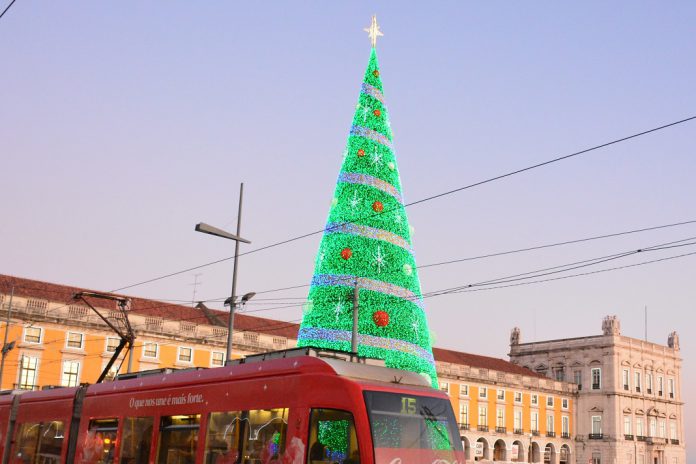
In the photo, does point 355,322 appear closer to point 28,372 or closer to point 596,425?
point 28,372

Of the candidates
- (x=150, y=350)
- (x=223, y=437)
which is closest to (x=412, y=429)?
(x=223, y=437)

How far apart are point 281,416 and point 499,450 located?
227 feet

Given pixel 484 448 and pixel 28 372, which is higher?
pixel 28 372

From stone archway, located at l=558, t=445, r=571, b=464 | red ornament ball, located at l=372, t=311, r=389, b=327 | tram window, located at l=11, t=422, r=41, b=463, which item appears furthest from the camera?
stone archway, located at l=558, t=445, r=571, b=464

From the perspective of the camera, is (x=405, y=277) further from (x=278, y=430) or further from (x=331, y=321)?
(x=278, y=430)

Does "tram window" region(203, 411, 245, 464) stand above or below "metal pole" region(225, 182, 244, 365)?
below

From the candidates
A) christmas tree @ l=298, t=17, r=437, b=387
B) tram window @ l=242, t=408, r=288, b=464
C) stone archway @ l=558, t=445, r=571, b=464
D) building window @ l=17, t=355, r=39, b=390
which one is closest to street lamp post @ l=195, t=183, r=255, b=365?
christmas tree @ l=298, t=17, r=437, b=387

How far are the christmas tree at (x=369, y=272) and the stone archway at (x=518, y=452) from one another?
176 ft

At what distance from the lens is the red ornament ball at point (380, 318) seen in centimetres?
2791

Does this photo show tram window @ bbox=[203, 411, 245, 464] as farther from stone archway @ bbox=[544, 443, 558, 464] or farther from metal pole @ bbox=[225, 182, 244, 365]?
stone archway @ bbox=[544, 443, 558, 464]

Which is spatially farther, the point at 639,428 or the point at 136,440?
the point at 639,428

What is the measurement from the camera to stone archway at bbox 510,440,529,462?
78.8m

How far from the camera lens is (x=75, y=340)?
2008 inches

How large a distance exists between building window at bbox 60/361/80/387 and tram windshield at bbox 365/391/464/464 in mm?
41585
